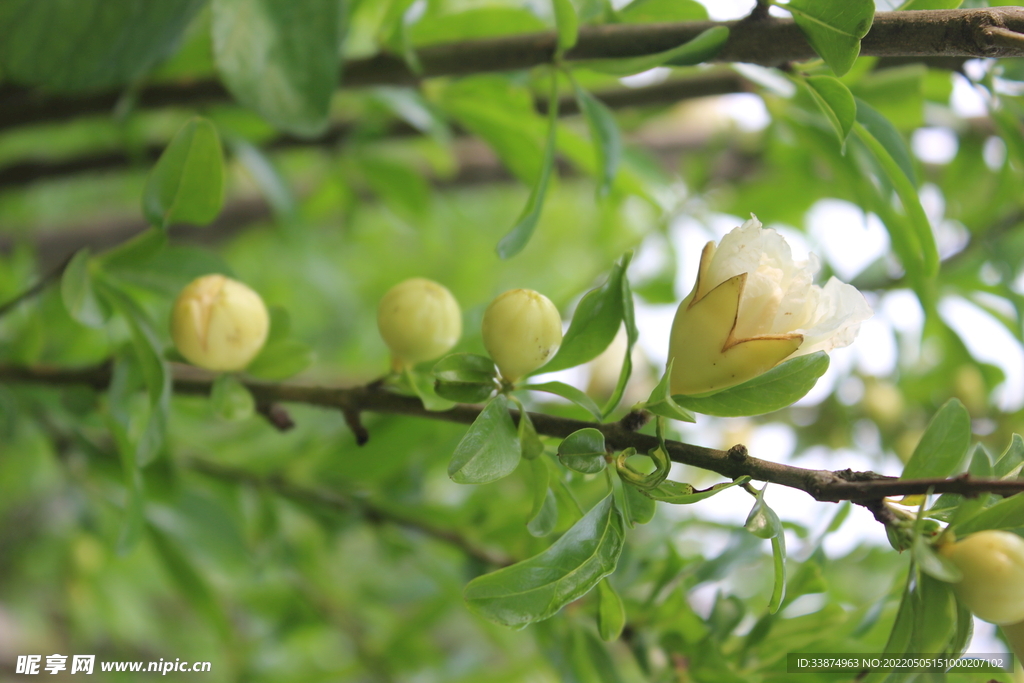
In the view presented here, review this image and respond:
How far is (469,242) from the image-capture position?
110 cm

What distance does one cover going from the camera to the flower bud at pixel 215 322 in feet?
1.02

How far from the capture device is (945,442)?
25 centimetres

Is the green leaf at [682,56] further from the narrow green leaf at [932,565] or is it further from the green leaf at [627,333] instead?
the narrow green leaf at [932,565]

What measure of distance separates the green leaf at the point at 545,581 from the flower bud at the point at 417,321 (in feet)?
0.36

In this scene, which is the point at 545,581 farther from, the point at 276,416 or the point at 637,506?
the point at 276,416

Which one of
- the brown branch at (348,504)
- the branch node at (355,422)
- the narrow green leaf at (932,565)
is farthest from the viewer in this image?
the brown branch at (348,504)

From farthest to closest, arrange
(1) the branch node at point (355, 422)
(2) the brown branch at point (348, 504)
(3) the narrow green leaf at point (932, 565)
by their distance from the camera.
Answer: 1. (2) the brown branch at point (348, 504)
2. (1) the branch node at point (355, 422)
3. (3) the narrow green leaf at point (932, 565)

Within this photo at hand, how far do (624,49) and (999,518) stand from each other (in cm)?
24

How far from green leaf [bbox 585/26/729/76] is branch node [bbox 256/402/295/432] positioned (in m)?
0.22

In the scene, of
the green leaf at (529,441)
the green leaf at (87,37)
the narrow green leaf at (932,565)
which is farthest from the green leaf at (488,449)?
the green leaf at (87,37)

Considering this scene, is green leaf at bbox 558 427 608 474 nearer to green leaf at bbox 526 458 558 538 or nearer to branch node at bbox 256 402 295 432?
green leaf at bbox 526 458 558 538
